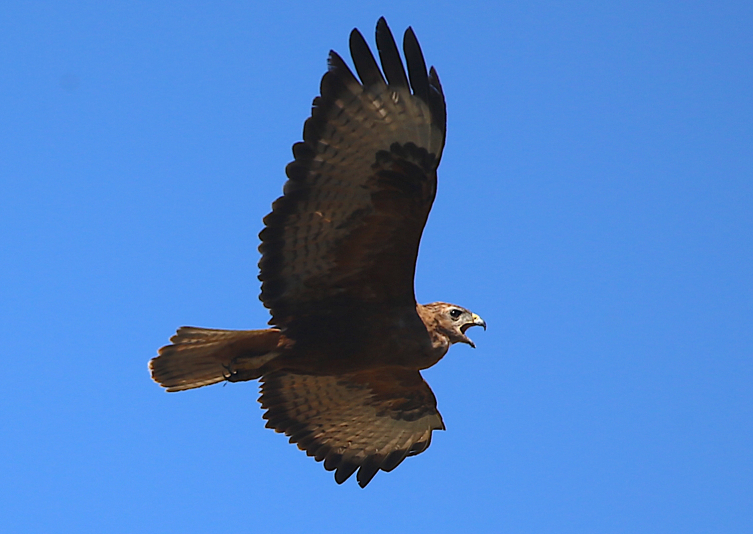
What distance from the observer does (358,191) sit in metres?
8.20

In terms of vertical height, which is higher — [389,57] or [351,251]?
[389,57]

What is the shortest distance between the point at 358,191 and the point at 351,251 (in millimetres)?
547

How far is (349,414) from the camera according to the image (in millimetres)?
10156

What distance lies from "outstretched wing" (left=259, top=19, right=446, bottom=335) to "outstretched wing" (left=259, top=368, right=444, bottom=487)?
4.82 ft

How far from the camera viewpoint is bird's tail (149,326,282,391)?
336 inches

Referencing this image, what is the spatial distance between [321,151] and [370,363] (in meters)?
1.91

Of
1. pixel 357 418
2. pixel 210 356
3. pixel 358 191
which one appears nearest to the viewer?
pixel 358 191

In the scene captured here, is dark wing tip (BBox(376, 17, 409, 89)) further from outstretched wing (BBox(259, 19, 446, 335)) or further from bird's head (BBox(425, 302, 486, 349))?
bird's head (BBox(425, 302, 486, 349))

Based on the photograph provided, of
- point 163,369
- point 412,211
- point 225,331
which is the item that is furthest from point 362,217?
point 163,369

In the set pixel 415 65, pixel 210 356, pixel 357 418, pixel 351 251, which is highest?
pixel 415 65

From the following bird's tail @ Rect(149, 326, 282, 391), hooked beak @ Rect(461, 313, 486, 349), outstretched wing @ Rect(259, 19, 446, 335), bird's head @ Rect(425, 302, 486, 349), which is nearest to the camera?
outstretched wing @ Rect(259, 19, 446, 335)

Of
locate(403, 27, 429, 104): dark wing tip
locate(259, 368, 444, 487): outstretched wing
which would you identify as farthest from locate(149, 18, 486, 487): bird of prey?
locate(259, 368, 444, 487): outstretched wing

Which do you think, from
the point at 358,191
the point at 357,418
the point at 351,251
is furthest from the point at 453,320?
the point at 357,418

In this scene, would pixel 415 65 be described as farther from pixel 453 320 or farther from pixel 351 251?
pixel 453 320
